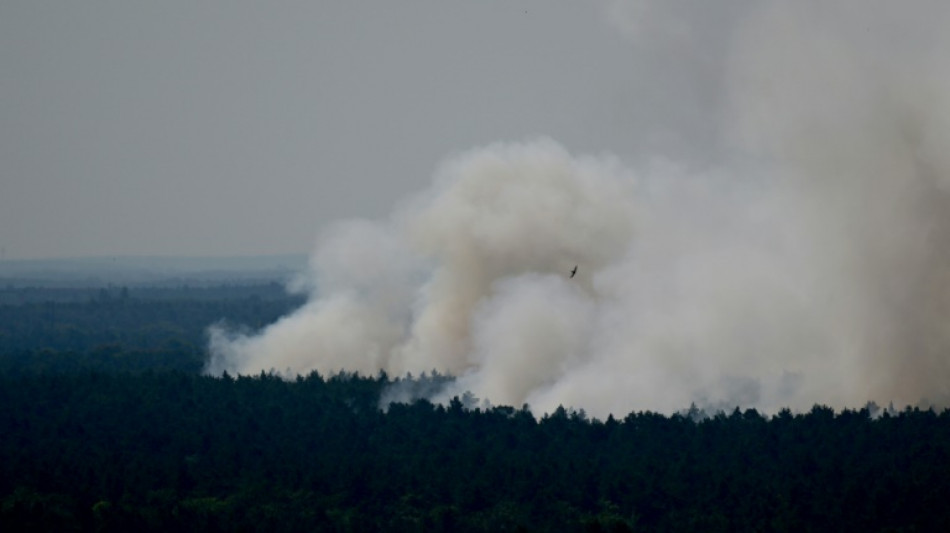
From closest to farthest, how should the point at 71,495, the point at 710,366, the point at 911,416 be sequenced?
1. the point at 71,495
2. the point at 911,416
3. the point at 710,366

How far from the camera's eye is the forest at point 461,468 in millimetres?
91875

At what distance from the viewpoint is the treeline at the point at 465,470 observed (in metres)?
91.8

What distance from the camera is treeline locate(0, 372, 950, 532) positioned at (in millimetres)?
91812

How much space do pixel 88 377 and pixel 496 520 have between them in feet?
244

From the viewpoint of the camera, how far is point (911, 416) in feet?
366

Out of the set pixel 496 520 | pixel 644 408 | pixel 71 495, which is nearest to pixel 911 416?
pixel 644 408

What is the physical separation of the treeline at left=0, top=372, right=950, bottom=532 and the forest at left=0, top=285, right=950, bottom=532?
0.18 meters

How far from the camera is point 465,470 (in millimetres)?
103938

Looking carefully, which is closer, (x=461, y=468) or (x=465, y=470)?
(x=465, y=470)

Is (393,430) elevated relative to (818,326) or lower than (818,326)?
lower

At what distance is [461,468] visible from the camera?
343 ft

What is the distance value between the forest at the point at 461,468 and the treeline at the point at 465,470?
181mm

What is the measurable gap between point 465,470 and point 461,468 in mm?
571

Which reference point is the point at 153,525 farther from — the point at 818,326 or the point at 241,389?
the point at 818,326
